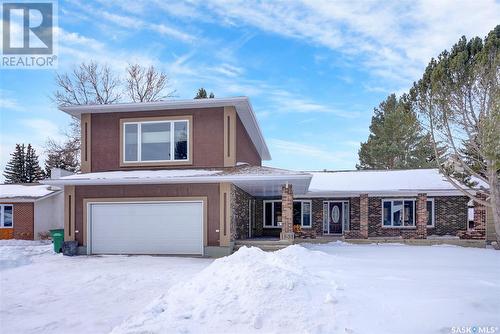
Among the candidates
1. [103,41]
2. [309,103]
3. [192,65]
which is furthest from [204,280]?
[309,103]

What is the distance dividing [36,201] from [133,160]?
10.3 metres

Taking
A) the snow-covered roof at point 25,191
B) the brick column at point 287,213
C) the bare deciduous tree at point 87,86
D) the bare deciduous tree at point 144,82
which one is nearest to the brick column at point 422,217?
the brick column at point 287,213

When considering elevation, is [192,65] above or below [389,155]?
above

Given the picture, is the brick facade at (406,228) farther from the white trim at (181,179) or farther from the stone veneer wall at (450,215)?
the white trim at (181,179)

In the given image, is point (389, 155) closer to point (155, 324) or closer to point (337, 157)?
point (337, 157)

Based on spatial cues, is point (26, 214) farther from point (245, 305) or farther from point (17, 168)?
point (17, 168)

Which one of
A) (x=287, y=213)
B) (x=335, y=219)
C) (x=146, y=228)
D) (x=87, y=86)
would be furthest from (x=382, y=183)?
(x=87, y=86)

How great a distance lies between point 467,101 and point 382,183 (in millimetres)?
6816

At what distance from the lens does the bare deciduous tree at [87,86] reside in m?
26.9

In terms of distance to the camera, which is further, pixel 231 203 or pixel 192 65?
pixel 192 65

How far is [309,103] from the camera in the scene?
2258cm

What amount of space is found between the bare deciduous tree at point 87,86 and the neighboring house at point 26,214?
7708 mm

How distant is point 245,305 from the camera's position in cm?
570

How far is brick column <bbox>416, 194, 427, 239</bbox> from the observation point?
18406 millimetres
